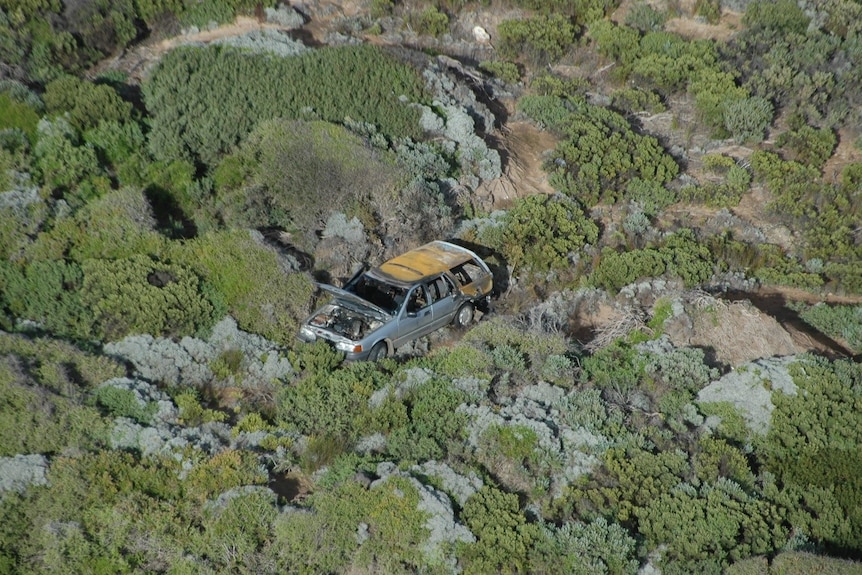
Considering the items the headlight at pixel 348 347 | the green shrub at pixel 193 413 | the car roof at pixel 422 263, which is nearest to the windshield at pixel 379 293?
the car roof at pixel 422 263

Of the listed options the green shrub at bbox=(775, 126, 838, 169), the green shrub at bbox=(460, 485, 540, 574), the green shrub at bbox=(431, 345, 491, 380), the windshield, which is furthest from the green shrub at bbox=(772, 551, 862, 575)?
the green shrub at bbox=(775, 126, 838, 169)

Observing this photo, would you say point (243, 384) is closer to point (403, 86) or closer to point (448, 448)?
point (448, 448)

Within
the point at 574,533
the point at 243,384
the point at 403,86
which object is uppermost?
the point at 403,86

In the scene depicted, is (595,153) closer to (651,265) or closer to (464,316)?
(651,265)

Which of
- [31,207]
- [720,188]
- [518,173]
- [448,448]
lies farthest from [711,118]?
[31,207]

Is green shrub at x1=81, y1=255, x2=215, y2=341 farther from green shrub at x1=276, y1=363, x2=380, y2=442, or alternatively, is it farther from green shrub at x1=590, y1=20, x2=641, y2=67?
green shrub at x1=590, y1=20, x2=641, y2=67
